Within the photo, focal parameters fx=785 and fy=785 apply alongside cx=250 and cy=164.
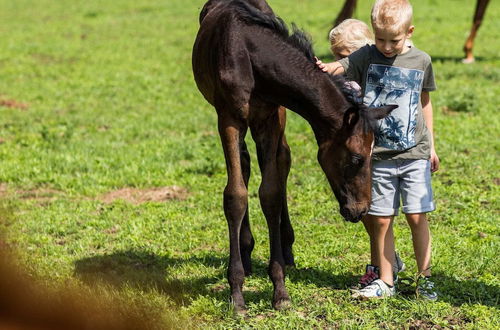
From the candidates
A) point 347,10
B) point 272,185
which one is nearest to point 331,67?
point 272,185

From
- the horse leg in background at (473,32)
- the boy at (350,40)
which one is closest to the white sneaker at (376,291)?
the boy at (350,40)

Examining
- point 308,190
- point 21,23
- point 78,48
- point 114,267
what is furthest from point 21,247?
point 21,23

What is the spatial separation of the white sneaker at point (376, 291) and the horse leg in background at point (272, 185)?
48 centimetres

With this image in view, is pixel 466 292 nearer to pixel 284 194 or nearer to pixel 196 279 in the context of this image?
pixel 284 194

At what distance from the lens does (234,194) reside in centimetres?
470

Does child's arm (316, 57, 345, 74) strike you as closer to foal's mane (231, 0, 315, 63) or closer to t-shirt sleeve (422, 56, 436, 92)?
foal's mane (231, 0, 315, 63)

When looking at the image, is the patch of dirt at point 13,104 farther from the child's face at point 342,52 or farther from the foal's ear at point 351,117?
the foal's ear at point 351,117

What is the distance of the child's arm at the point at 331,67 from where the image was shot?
450cm

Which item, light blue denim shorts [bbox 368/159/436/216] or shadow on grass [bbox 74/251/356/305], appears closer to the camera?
light blue denim shorts [bbox 368/159/436/216]

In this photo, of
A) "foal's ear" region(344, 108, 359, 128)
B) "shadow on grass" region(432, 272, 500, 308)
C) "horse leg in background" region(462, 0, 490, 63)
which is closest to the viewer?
"foal's ear" region(344, 108, 359, 128)

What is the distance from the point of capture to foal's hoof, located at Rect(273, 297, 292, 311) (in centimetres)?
463

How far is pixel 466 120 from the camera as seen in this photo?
381 inches

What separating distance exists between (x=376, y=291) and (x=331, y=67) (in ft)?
4.50

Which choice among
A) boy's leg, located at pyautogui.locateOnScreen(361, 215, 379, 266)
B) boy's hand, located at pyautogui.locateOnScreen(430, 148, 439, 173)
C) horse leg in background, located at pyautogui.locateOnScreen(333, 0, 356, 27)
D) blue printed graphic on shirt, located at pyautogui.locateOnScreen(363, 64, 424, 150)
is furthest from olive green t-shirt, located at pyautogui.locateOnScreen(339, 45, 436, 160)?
horse leg in background, located at pyautogui.locateOnScreen(333, 0, 356, 27)
